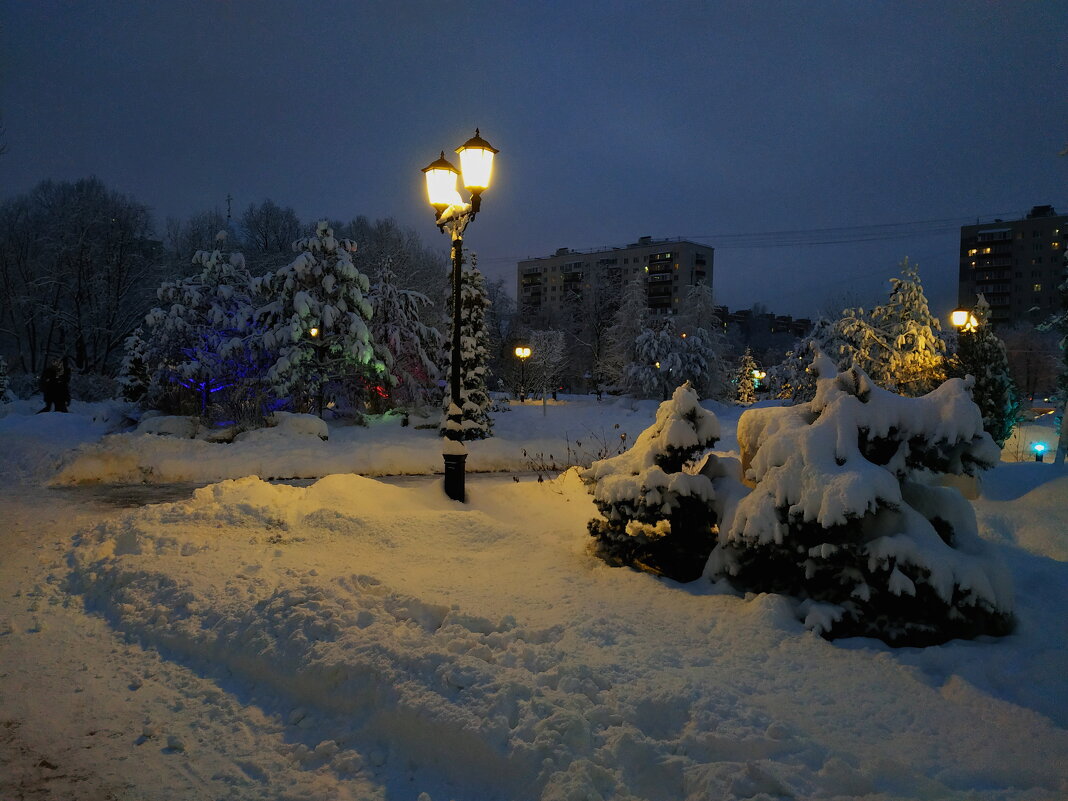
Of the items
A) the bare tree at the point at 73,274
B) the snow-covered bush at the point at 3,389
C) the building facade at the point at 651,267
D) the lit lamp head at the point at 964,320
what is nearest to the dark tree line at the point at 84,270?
the bare tree at the point at 73,274

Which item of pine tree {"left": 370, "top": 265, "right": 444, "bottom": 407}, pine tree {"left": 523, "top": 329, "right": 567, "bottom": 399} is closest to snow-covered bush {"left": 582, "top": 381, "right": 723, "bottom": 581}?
pine tree {"left": 370, "top": 265, "right": 444, "bottom": 407}

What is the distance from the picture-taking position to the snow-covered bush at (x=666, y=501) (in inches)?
234

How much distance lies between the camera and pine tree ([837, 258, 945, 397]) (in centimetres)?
2212

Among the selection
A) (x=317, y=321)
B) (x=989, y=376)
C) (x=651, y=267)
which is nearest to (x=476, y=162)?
(x=989, y=376)

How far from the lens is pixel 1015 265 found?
9462cm

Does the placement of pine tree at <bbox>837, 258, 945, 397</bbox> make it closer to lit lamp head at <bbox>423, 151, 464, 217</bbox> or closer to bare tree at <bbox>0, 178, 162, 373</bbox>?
lit lamp head at <bbox>423, 151, 464, 217</bbox>

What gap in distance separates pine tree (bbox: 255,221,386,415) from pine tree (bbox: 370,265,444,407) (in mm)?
2586

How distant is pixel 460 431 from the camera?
9312mm

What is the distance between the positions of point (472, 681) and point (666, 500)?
2.72m

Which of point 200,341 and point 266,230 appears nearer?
point 200,341

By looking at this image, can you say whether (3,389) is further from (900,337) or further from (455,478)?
(900,337)

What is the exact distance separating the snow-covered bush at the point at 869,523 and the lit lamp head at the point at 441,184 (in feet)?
17.9

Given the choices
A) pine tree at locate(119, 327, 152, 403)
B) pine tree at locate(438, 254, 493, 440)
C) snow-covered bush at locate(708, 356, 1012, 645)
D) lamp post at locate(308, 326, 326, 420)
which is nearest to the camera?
snow-covered bush at locate(708, 356, 1012, 645)

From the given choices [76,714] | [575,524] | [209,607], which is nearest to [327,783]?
[76,714]
